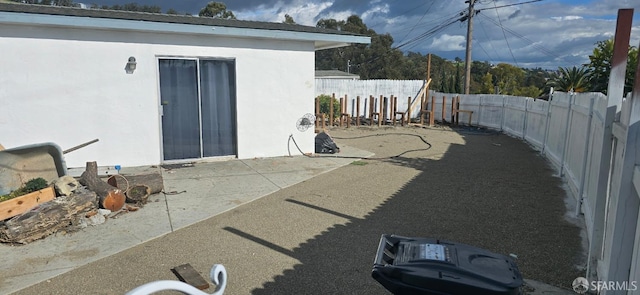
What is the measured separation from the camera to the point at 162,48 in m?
8.21

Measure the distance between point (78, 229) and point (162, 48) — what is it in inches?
171

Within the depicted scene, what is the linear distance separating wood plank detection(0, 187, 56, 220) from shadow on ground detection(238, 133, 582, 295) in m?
2.34

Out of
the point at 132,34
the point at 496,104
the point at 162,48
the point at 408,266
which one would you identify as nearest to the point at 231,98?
the point at 162,48

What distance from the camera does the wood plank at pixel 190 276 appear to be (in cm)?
369

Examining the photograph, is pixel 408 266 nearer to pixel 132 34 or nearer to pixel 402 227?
pixel 402 227

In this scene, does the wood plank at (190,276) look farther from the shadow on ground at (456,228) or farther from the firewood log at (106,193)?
the firewood log at (106,193)

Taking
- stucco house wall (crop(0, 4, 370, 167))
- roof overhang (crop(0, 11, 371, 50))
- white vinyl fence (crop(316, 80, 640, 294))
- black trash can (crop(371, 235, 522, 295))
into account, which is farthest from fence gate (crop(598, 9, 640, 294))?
stucco house wall (crop(0, 4, 370, 167))

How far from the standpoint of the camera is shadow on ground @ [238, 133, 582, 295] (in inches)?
154

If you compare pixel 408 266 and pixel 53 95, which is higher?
pixel 53 95

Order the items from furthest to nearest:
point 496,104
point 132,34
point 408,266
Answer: point 496,104 < point 132,34 < point 408,266

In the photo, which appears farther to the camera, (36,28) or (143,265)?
(36,28)

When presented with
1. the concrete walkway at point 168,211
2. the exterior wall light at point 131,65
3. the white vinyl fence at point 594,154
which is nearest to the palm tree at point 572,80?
the white vinyl fence at point 594,154

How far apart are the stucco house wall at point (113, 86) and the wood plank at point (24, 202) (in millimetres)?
2804

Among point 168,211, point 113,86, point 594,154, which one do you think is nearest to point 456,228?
point 594,154
